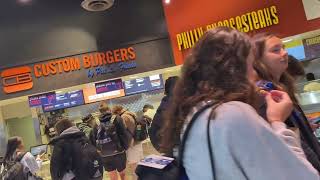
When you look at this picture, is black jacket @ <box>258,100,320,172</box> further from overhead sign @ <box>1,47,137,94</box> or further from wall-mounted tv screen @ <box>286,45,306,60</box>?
overhead sign @ <box>1,47,137,94</box>

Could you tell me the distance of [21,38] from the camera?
23.5 feet

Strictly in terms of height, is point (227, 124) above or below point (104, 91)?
below

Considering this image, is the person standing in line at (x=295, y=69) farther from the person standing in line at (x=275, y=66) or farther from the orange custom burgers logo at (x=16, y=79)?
the orange custom burgers logo at (x=16, y=79)

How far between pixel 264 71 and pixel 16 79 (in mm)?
5896

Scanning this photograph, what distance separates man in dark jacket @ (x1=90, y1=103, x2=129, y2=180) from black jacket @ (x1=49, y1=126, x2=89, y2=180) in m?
1.41

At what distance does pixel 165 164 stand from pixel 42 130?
7.79 meters

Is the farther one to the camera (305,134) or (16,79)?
(16,79)

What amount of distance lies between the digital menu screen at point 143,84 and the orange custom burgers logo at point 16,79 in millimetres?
1863

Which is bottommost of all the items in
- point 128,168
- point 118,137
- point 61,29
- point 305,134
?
point 128,168

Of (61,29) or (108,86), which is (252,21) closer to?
(108,86)

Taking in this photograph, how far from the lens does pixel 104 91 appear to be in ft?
25.0

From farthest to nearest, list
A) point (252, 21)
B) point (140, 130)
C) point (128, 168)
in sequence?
point (140, 130) → point (128, 168) → point (252, 21)

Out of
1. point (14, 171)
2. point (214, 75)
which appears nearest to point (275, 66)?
point (214, 75)

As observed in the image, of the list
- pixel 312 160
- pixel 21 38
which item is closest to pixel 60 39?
pixel 21 38
